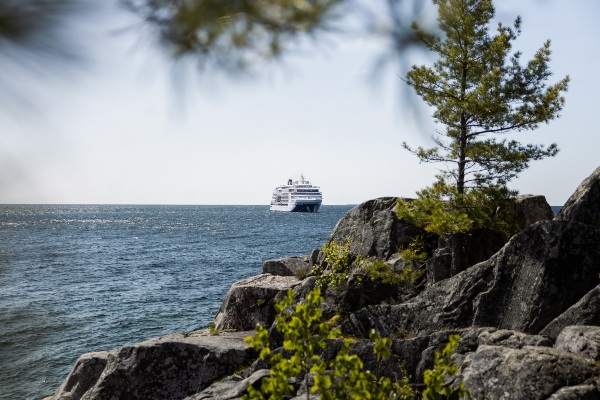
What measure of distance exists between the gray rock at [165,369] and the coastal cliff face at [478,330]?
21 millimetres

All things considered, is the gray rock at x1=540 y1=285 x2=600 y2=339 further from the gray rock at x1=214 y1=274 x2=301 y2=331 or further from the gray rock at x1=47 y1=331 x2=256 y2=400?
the gray rock at x1=214 y1=274 x2=301 y2=331

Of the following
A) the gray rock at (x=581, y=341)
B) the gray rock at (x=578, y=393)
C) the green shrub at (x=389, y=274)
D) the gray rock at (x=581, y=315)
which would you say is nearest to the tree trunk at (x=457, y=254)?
the green shrub at (x=389, y=274)

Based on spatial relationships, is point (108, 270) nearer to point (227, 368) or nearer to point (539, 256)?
point (227, 368)

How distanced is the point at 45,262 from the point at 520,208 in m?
43.9

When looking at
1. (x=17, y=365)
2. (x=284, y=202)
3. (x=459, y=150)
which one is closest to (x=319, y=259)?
(x=459, y=150)

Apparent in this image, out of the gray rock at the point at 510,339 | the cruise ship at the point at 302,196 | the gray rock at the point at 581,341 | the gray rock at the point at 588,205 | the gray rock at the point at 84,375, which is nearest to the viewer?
the gray rock at the point at 581,341

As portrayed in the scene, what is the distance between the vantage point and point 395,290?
41.6ft

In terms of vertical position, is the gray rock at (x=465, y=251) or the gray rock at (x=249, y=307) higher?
the gray rock at (x=465, y=251)

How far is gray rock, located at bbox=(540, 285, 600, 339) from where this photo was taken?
341 inches

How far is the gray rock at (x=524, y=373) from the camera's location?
684 centimetres

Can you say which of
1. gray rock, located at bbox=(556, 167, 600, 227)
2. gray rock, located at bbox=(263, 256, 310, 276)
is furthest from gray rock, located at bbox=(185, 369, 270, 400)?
gray rock, located at bbox=(556, 167, 600, 227)

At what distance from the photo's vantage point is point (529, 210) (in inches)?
574

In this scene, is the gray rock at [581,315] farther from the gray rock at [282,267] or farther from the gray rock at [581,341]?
the gray rock at [282,267]

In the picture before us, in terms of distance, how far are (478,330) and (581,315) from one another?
168cm
